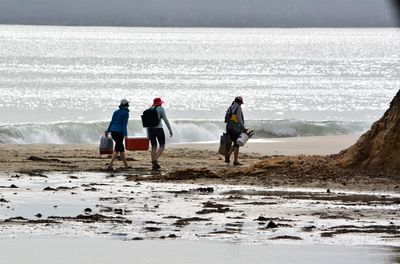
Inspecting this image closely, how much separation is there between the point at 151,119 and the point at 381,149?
A: 4427 millimetres

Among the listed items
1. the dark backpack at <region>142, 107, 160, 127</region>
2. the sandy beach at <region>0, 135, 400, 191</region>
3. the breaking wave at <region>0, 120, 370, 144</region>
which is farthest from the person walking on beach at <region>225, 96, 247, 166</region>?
Result: the breaking wave at <region>0, 120, 370, 144</region>

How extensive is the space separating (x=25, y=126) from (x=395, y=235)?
24.2m

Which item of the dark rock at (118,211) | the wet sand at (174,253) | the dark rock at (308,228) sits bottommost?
the wet sand at (174,253)

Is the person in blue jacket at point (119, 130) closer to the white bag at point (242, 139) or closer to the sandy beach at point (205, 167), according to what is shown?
the sandy beach at point (205, 167)

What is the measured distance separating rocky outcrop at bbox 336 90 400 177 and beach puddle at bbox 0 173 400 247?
5.76 ft

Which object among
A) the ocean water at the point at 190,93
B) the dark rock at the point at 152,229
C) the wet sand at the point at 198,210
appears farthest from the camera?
the ocean water at the point at 190,93

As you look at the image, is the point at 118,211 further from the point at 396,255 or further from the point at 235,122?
the point at 235,122

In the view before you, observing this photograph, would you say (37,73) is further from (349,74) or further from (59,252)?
(59,252)

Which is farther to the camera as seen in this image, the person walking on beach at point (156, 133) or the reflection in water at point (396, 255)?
the person walking on beach at point (156, 133)

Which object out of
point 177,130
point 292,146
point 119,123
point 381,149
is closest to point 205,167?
point 119,123

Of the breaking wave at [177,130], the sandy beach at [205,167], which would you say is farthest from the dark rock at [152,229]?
the breaking wave at [177,130]

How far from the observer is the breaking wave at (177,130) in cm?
3838

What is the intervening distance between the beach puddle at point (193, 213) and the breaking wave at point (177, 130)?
624 inches

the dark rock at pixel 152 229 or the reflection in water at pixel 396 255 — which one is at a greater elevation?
the dark rock at pixel 152 229
